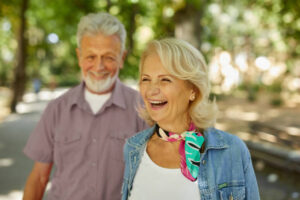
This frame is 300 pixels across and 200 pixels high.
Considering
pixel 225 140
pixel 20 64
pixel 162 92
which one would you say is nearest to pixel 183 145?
pixel 225 140

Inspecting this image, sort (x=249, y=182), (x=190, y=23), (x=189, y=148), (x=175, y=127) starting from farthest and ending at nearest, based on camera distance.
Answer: (x=190, y=23)
(x=175, y=127)
(x=189, y=148)
(x=249, y=182)

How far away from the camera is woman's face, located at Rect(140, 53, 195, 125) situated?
76.4 inches

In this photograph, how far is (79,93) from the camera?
2656mm

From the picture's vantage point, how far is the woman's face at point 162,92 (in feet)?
6.37

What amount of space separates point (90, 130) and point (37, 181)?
0.60 metres

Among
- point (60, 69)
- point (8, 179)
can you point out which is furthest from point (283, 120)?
point (60, 69)

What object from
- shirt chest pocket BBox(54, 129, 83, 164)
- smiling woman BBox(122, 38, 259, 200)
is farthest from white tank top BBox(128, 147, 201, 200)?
shirt chest pocket BBox(54, 129, 83, 164)

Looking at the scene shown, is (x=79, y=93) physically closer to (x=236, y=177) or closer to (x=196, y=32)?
(x=236, y=177)

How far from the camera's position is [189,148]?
6.42 ft

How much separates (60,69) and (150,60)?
152 ft

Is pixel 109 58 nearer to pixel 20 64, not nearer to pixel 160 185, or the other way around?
pixel 160 185

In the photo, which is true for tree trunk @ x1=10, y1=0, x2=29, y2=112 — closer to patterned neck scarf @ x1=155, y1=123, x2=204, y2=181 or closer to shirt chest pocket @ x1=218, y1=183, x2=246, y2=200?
patterned neck scarf @ x1=155, y1=123, x2=204, y2=181

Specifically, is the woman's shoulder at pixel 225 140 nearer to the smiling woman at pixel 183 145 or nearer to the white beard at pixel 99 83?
the smiling woman at pixel 183 145

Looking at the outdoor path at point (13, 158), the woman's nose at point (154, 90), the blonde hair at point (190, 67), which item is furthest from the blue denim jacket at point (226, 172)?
the outdoor path at point (13, 158)
